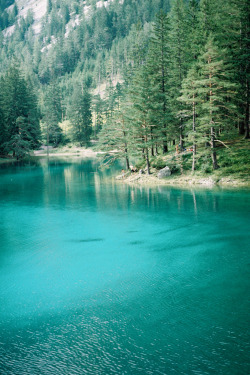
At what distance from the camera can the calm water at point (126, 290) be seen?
802cm

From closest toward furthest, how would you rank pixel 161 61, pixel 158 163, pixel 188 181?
pixel 188 181 < pixel 158 163 < pixel 161 61

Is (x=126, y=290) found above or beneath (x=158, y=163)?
beneath

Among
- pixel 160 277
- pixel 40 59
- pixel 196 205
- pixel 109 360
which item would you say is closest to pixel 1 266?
pixel 160 277

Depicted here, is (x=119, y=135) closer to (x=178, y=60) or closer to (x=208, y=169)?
(x=178, y=60)

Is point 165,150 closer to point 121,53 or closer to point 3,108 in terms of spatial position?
point 3,108

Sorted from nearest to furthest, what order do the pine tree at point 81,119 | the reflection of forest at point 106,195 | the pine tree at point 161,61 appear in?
the reflection of forest at point 106,195 < the pine tree at point 161,61 < the pine tree at point 81,119

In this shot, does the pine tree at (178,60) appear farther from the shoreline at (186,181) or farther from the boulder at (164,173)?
the shoreline at (186,181)

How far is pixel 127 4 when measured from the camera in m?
199

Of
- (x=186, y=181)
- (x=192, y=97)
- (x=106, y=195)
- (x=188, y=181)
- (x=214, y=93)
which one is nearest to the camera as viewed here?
(x=214, y=93)

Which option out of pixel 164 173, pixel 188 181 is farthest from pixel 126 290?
pixel 164 173

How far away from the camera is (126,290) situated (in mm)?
11617

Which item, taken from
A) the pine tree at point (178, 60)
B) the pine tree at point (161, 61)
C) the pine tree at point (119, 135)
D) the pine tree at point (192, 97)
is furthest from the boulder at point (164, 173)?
the pine tree at point (119, 135)

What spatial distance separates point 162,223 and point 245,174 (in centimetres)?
1296

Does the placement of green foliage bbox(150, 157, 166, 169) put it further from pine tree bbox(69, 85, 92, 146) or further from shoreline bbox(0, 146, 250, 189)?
pine tree bbox(69, 85, 92, 146)
